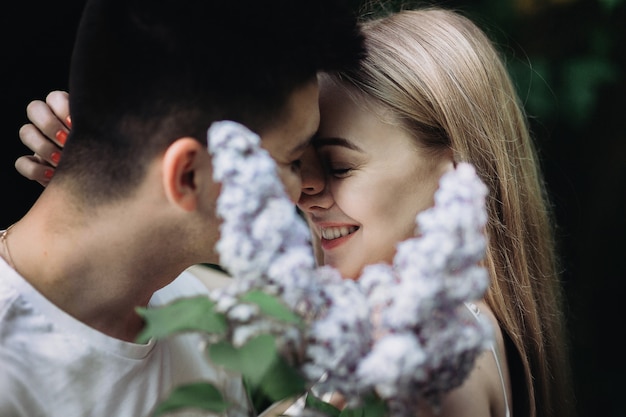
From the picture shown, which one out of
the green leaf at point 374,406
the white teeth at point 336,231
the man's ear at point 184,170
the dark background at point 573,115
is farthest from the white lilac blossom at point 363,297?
the dark background at point 573,115

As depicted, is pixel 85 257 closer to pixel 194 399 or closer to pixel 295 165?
pixel 295 165

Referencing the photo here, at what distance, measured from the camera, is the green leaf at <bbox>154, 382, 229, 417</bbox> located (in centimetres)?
88

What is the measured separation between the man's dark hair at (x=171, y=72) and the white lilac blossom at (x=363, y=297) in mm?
371

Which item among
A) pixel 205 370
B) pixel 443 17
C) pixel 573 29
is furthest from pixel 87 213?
pixel 573 29

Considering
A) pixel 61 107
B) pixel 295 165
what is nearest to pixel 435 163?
pixel 295 165

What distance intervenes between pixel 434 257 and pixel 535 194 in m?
1.05

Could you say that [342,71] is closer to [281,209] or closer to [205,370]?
[205,370]

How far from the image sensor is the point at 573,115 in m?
2.52

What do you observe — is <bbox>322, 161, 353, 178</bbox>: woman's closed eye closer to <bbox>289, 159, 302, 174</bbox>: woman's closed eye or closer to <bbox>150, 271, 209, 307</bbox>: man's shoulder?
<bbox>289, 159, 302, 174</bbox>: woman's closed eye

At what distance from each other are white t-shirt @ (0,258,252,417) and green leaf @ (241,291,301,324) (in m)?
0.40

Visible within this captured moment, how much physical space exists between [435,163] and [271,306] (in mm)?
884

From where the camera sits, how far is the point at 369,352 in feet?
2.93

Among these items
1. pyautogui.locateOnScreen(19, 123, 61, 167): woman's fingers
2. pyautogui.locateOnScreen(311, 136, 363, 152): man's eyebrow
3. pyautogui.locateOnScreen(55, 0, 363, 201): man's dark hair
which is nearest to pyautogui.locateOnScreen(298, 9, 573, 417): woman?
pyautogui.locateOnScreen(311, 136, 363, 152): man's eyebrow

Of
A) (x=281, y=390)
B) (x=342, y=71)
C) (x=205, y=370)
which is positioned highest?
(x=342, y=71)
